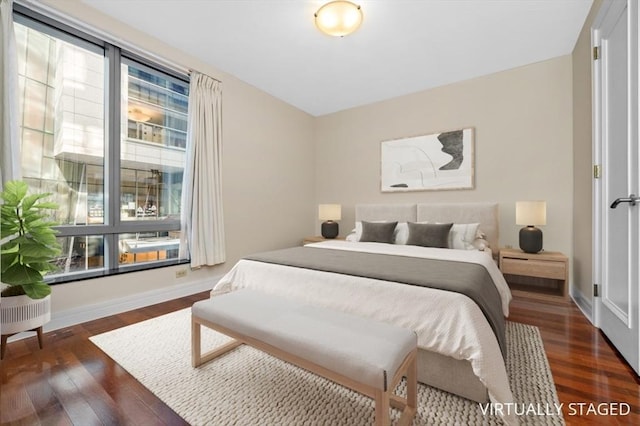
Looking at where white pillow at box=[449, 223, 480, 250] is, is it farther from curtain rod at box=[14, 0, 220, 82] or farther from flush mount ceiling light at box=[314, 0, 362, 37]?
curtain rod at box=[14, 0, 220, 82]

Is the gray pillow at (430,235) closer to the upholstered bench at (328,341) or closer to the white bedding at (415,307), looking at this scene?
the white bedding at (415,307)

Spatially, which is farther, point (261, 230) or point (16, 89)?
point (261, 230)

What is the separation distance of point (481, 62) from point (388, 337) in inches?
138

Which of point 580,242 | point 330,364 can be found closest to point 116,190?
point 330,364

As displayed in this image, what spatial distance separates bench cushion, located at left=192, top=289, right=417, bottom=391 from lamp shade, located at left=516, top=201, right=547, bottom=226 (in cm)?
256

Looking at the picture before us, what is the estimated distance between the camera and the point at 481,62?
10.7 feet

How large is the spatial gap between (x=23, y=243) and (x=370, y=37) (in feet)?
11.0

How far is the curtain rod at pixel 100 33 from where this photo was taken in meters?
2.20

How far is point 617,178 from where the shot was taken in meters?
1.96

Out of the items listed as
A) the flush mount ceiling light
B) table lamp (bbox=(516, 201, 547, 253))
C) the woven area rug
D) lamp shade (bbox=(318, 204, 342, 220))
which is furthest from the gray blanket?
the flush mount ceiling light

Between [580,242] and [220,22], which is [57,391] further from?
[580,242]

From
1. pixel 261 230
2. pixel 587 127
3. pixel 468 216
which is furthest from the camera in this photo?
pixel 261 230

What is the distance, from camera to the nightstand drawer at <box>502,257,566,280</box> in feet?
9.14

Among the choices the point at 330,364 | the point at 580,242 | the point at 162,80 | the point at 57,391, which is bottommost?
the point at 57,391
